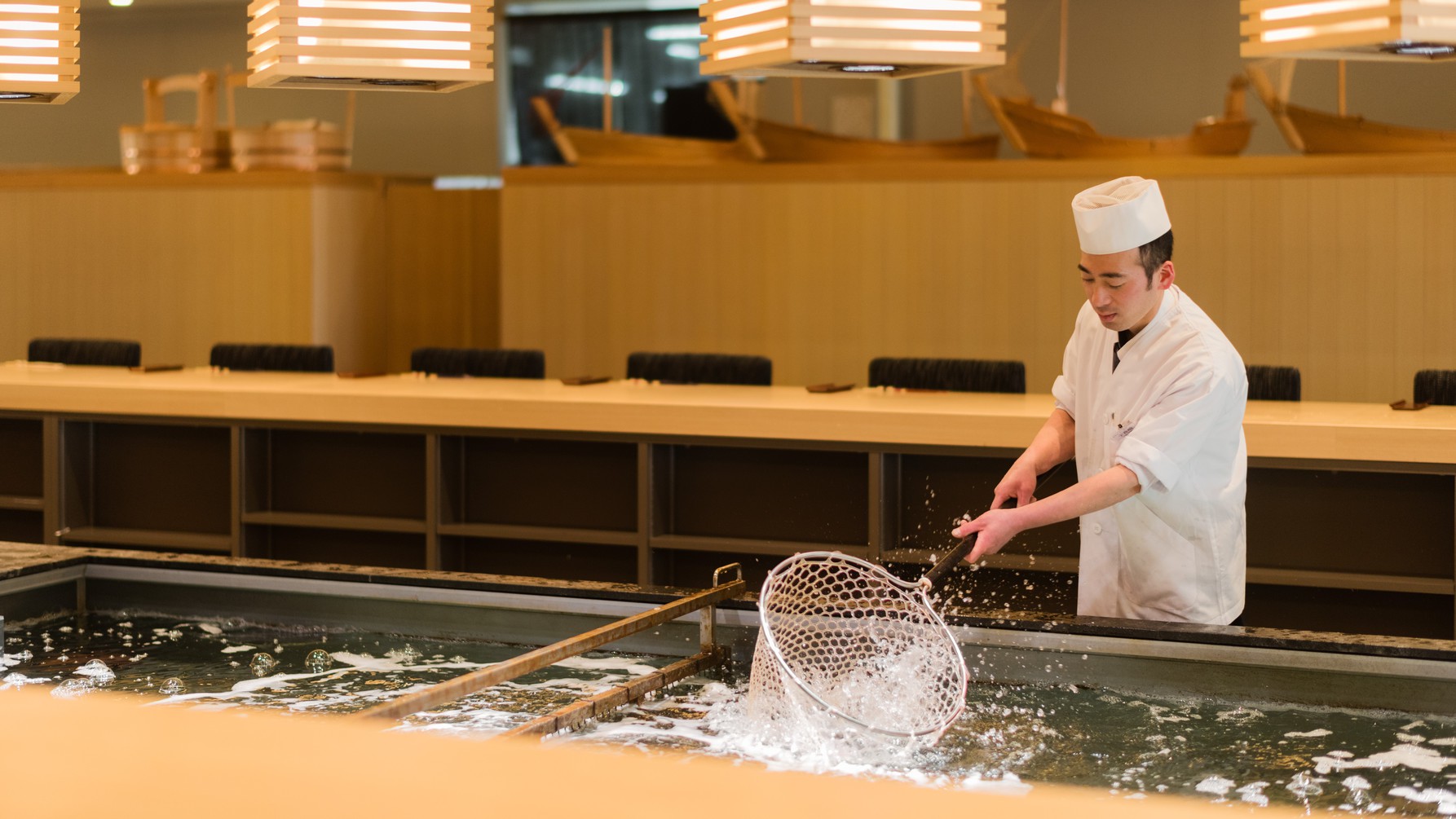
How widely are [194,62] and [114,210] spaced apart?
5.87 ft

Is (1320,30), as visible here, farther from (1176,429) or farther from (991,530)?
(991,530)

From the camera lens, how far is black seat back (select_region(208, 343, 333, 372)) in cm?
533

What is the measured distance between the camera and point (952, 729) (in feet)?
6.34

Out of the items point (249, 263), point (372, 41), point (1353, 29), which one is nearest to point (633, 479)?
point (372, 41)

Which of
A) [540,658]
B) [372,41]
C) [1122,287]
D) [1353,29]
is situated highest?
[372,41]

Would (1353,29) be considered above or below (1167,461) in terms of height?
above

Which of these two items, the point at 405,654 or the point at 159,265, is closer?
the point at 405,654

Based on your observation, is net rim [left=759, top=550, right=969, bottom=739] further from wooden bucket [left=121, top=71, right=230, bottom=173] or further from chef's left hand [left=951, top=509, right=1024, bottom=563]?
wooden bucket [left=121, top=71, right=230, bottom=173]

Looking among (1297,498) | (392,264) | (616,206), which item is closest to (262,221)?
(392,264)

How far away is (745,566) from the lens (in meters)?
4.17

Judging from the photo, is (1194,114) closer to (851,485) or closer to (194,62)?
(851,485)

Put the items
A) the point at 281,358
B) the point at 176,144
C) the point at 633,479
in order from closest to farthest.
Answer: the point at 633,479 → the point at 281,358 → the point at 176,144

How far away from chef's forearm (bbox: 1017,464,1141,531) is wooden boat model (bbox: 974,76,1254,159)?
453 cm

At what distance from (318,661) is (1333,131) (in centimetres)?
548
